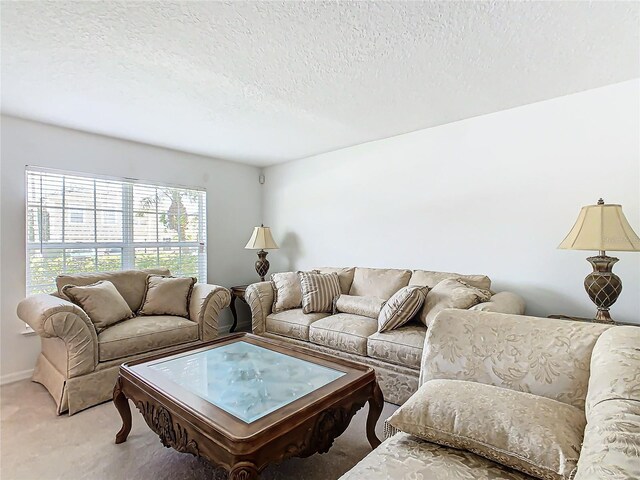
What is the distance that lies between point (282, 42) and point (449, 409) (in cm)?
195

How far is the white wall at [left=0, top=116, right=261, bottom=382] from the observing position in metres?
2.95

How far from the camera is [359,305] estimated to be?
3.19 m

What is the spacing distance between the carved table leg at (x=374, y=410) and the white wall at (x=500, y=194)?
175 centimetres

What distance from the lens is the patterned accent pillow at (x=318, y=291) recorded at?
3348mm

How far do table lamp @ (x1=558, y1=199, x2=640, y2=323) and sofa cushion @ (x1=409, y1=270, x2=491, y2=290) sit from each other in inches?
30.1

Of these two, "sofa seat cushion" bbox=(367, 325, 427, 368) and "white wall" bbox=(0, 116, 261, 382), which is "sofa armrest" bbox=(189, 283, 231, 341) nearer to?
"white wall" bbox=(0, 116, 261, 382)

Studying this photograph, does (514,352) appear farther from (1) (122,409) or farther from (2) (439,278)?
(1) (122,409)

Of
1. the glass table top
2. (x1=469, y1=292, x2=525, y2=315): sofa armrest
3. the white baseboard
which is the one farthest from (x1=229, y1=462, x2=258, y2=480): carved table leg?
the white baseboard

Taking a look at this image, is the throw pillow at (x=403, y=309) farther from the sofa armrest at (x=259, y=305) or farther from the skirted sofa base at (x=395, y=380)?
the sofa armrest at (x=259, y=305)

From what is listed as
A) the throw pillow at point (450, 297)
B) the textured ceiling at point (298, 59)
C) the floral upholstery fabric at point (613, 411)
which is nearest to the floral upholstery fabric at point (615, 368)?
the floral upholstery fabric at point (613, 411)

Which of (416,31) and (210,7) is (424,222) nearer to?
(416,31)

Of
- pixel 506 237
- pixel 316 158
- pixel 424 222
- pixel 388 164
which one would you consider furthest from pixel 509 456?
pixel 316 158

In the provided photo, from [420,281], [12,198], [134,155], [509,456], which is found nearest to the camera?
[509,456]

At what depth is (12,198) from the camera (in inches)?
117
